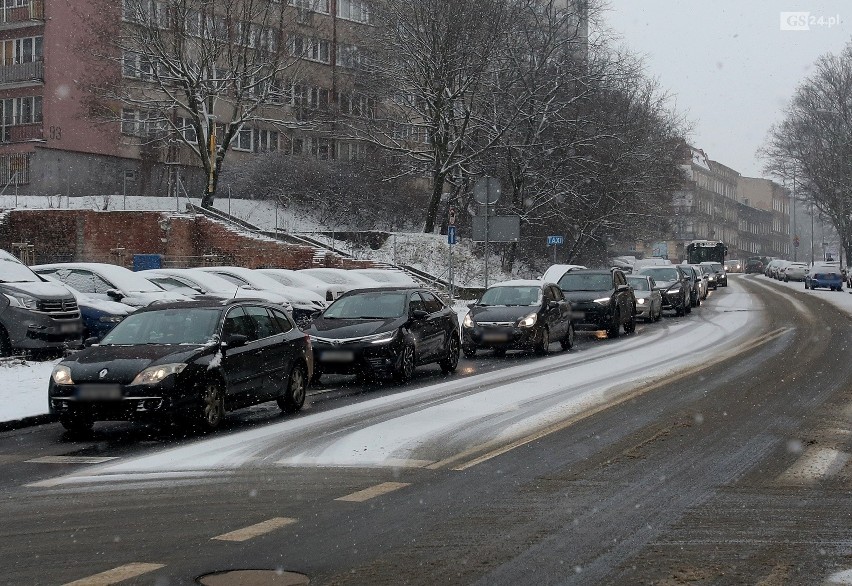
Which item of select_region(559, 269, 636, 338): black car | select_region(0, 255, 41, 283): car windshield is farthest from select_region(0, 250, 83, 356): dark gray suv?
select_region(559, 269, 636, 338): black car

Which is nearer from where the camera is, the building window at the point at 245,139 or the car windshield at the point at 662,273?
the car windshield at the point at 662,273

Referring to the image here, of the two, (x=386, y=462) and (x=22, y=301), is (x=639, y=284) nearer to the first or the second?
(x=22, y=301)

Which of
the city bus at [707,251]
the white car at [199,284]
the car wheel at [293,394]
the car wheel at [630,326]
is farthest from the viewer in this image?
the city bus at [707,251]

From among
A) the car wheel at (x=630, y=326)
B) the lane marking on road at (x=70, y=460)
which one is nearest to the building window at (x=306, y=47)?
the car wheel at (x=630, y=326)

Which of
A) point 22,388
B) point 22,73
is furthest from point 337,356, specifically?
point 22,73

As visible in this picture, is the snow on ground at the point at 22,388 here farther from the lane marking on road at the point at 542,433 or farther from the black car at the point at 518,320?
the black car at the point at 518,320

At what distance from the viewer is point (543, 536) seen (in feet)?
23.9

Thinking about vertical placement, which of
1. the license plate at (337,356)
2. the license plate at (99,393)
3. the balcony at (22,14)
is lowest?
the license plate at (337,356)

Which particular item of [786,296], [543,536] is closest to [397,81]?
[786,296]

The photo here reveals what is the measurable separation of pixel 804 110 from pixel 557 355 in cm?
5686

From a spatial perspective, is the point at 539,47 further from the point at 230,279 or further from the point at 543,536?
the point at 543,536

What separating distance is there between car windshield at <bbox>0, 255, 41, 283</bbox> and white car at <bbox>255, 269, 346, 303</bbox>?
881 cm

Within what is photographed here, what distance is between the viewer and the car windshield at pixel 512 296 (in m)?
24.5

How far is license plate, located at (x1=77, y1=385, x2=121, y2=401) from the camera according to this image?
12.0 metres
